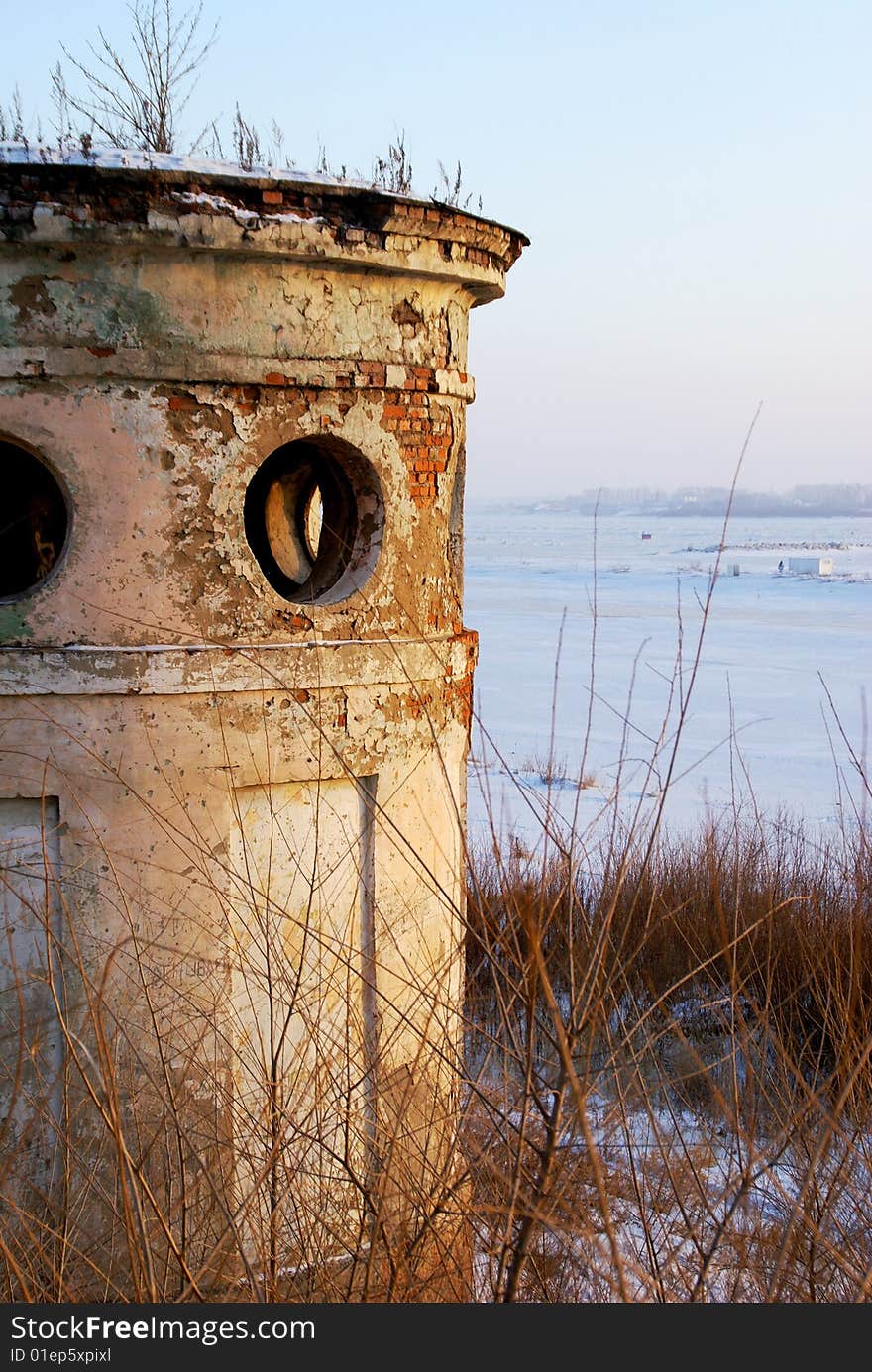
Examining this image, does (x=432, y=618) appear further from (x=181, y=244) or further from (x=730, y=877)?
(x=730, y=877)

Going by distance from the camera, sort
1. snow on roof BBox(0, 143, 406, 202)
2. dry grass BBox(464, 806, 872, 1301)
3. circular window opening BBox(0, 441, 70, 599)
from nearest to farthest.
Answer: dry grass BBox(464, 806, 872, 1301) → snow on roof BBox(0, 143, 406, 202) → circular window opening BBox(0, 441, 70, 599)

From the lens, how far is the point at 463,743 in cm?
541

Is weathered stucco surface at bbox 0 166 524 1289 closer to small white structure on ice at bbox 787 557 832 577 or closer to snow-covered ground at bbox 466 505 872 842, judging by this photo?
snow-covered ground at bbox 466 505 872 842

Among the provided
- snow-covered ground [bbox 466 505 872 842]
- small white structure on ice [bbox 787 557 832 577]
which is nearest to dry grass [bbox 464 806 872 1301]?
Result: snow-covered ground [bbox 466 505 872 842]

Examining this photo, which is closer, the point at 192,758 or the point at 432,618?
the point at 192,758

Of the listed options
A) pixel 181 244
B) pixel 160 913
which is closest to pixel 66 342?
pixel 181 244

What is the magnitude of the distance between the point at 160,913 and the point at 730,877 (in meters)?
6.15

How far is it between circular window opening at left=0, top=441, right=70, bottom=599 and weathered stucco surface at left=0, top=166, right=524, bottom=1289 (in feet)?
1.71

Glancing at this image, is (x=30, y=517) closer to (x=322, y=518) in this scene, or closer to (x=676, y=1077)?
(x=322, y=518)

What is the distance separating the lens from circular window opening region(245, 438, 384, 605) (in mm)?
4820

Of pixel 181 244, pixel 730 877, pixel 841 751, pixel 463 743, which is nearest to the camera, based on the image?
pixel 181 244

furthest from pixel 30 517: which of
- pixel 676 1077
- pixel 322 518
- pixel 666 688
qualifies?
pixel 666 688

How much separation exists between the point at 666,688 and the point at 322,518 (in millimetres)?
17193

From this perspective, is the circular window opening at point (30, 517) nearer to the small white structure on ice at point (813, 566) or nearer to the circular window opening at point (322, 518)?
the circular window opening at point (322, 518)
